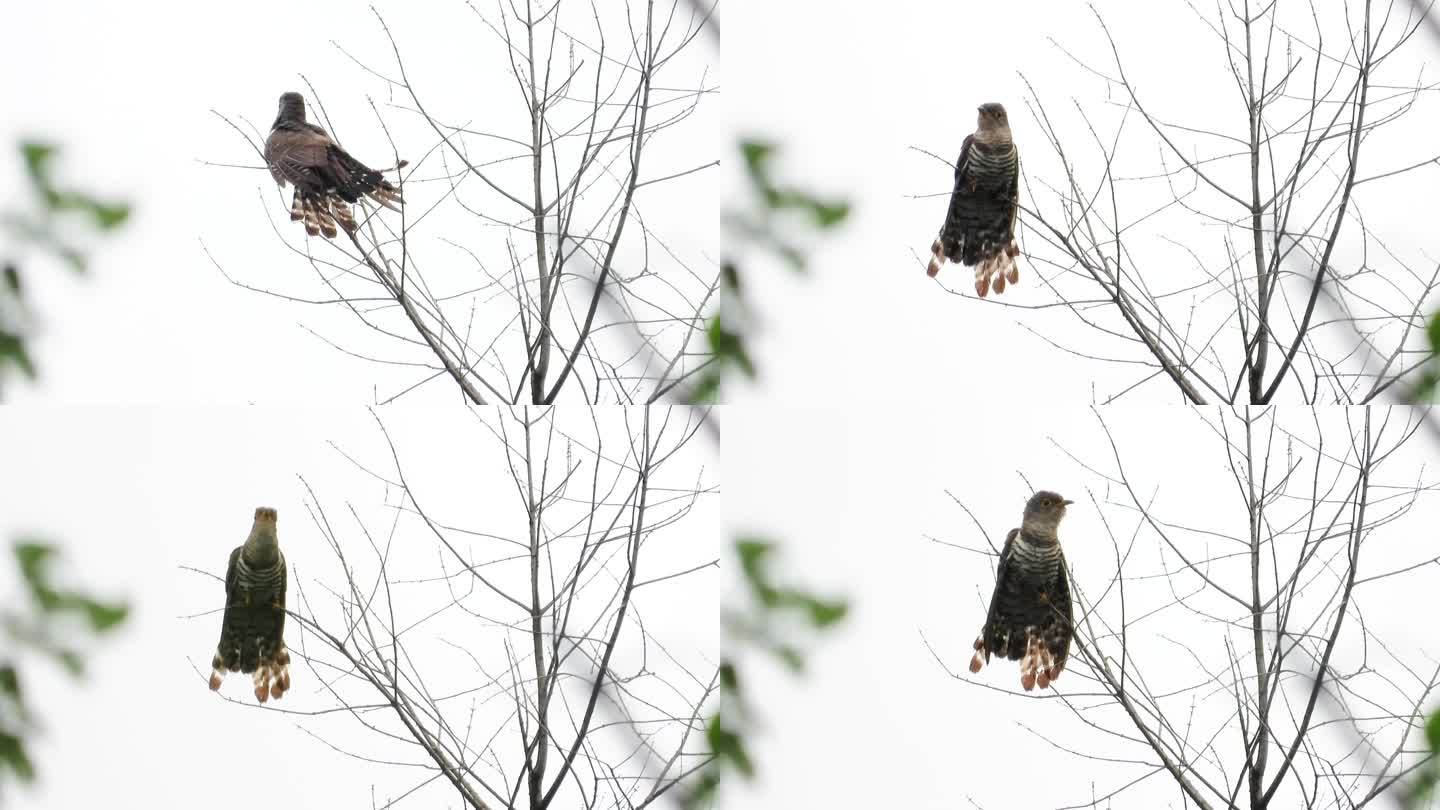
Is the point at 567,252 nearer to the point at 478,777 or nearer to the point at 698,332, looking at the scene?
the point at 698,332

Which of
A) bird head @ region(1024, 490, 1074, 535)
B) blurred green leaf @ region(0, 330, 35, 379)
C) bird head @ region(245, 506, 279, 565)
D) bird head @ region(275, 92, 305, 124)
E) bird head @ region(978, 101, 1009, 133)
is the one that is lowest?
blurred green leaf @ region(0, 330, 35, 379)

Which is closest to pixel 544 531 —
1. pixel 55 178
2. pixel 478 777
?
pixel 478 777

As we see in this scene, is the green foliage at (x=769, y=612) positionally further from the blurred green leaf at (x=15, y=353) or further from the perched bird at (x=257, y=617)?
the perched bird at (x=257, y=617)

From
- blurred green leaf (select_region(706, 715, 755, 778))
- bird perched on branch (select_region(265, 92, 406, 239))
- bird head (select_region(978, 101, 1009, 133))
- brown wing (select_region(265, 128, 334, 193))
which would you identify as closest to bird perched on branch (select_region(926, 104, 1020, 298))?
bird head (select_region(978, 101, 1009, 133))

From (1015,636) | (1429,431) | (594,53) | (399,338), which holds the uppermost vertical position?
(594,53)

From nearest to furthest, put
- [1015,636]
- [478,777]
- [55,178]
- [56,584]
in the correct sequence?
[56,584] → [55,178] → [478,777] → [1015,636]

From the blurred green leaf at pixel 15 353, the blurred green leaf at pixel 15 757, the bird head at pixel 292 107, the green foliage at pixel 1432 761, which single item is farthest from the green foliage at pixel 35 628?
the bird head at pixel 292 107

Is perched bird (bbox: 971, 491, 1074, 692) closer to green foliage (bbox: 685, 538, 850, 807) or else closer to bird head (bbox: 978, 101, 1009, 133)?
bird head (bbox: 978, 101, 1009, 133)
